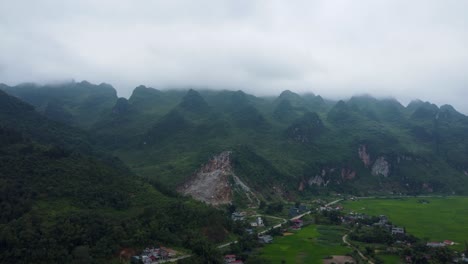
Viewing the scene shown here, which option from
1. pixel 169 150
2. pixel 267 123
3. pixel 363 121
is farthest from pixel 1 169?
pixel 363 121

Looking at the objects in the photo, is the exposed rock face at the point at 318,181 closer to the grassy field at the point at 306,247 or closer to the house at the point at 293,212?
the house at the point at 293,212

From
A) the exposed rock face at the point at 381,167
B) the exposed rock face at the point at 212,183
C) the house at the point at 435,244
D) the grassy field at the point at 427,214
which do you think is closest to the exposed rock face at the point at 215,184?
the exposed rock face at the point at 212,183

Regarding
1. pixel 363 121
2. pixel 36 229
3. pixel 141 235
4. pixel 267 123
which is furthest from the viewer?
pixel 363 121

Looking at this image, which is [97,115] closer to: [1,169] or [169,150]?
[169,150]

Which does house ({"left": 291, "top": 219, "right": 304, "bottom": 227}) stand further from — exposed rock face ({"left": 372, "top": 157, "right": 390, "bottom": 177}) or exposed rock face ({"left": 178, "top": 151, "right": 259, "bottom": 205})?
exposed rock face ({"left": 372, "top": 157, "right": 390, "bottom": 177})

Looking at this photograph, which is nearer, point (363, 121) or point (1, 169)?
point (1, 169)

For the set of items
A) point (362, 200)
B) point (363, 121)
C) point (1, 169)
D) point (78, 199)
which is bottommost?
point (362, 200)
